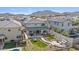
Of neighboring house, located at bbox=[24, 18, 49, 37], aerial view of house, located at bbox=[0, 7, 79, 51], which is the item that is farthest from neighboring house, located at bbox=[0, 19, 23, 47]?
neighboring house, located at bbox=[24, 18, 49, 37]

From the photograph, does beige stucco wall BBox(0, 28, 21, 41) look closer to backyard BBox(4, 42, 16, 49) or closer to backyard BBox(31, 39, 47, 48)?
backyard BBox(4, 42, 16, 49)

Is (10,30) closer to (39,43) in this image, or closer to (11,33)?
(11,33)

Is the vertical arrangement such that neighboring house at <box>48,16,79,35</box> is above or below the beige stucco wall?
Result: above

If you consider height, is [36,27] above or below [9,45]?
above

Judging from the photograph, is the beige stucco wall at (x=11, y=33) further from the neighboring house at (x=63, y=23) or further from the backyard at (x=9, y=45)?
the neighboring house at (x=63, y=23)

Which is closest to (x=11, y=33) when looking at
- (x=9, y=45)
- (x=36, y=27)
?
(x=9, y=45)
